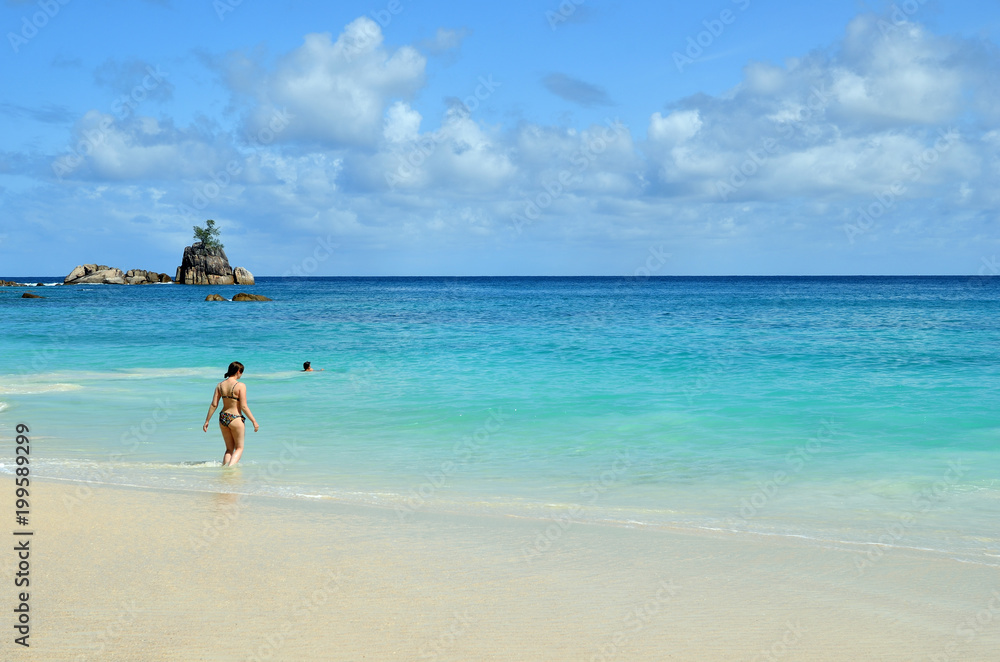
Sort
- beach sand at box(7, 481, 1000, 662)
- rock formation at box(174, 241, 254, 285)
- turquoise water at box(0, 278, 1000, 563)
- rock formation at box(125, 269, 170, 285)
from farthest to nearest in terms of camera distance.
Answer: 1. rock formation at box(125, 269, 170, 285)
2. rock formation at box(174, 241, 254, 285)
3. turquoise water at box(0, 278, 1000, 563)
4. beach sand at box(7, 481, 1000, 662)

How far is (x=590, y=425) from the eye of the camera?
15453 mm

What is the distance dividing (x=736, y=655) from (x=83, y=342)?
35517 mm

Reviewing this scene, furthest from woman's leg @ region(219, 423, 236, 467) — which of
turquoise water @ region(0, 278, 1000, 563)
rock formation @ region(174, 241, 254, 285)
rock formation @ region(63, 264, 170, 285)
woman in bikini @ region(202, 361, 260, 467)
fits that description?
rock formation @ region(63, 264, 170, 285)

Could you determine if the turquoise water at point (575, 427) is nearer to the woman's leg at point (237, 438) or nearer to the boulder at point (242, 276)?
the woman's leg at point (237, 438)

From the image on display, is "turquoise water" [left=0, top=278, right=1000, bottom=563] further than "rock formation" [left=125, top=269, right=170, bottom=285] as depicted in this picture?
No

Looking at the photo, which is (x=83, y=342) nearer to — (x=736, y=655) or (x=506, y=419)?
(x=506, y=419)

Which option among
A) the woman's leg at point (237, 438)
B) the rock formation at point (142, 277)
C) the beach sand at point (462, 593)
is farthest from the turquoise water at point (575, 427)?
the rock formation at point (142, 277)

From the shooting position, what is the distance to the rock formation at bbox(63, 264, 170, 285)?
454 feet

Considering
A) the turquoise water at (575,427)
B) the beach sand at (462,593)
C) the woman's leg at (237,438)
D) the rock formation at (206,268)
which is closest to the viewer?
the beach sand at (462,593)

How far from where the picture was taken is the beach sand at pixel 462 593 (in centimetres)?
526

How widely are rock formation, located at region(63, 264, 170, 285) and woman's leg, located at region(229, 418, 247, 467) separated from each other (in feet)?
462

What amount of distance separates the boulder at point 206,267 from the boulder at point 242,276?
102 cm

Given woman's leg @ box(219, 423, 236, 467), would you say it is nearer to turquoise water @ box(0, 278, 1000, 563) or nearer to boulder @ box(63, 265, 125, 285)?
turquoise water @ box(0, 278, 1000, 563)

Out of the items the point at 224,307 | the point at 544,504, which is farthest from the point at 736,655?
the point at 224,307
